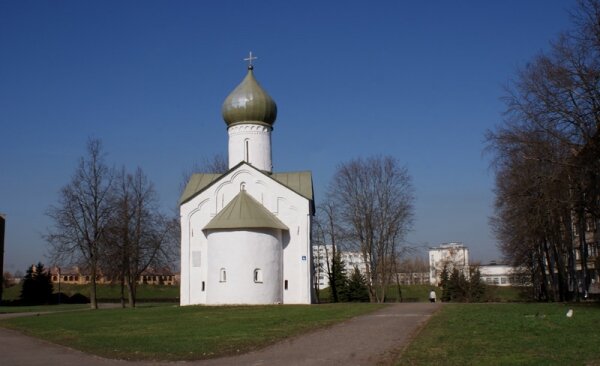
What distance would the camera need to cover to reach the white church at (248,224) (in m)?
32.9

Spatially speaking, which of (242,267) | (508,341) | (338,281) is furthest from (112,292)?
(508,341)

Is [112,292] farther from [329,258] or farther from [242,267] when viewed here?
[242,267]

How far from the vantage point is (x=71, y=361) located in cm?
1300

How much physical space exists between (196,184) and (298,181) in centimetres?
620

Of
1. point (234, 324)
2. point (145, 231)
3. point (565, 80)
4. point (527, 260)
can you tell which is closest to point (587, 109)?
point (565, 80)

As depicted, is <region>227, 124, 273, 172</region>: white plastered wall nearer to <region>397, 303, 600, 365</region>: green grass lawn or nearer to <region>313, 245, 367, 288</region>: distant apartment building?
<region>313, 245, 367, 288</region>: distant apartment building

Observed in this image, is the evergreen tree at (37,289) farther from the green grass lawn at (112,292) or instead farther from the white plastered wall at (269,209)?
the white plastered wall at (269,209)

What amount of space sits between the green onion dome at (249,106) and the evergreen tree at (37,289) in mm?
38060

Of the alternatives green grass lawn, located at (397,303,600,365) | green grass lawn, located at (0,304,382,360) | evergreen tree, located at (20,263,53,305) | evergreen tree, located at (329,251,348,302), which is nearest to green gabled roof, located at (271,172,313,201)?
evergreen tree, located at (329,251,348,302)

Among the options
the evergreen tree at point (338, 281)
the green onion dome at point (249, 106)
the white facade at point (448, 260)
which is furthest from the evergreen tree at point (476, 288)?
the green onion dome at point (249, 106)

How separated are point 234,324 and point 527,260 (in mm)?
29517

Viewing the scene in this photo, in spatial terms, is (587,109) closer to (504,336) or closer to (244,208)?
(504,336)

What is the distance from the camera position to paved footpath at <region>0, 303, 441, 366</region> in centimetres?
1199

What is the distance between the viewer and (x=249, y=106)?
125ft
